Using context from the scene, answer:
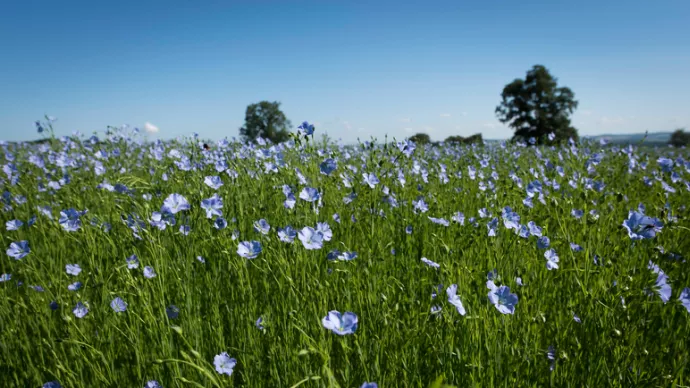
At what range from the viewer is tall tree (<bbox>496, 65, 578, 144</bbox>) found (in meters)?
34.2

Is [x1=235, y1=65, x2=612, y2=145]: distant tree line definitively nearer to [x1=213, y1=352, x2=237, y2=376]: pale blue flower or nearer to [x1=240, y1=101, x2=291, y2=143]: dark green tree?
[x1=240, y1=101, x2=291, y2=143]: dark green tree

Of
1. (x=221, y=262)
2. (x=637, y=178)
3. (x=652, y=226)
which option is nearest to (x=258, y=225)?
(x=221, y=262)

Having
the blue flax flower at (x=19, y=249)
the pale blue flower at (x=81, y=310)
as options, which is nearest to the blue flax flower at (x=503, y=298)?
the pale blue flower at (x=81, y=310)

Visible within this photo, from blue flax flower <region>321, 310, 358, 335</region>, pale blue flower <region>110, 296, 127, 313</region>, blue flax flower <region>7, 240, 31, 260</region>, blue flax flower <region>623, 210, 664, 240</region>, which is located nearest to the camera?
blue flax flower <region>321, 310, 358, 335</region>

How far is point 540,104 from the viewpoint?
113ft

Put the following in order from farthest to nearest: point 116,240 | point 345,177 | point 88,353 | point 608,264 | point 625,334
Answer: point 345,177
point 116,240
point 608,264
point 88,353
point 625,334

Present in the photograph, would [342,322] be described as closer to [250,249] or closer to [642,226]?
[250,249]

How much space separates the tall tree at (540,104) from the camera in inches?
1345

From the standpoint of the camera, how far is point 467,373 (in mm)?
1753

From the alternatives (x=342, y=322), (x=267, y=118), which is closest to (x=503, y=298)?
(x=342, y=322)

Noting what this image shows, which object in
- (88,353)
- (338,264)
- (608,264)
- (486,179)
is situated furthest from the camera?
(486,179)

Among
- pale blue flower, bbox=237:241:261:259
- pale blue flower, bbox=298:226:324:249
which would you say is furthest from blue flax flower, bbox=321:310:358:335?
pale blue flower, bbox=237:241:261:259

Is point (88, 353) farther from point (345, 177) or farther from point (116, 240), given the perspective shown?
point (345, 177)

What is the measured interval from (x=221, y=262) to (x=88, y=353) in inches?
32.5
